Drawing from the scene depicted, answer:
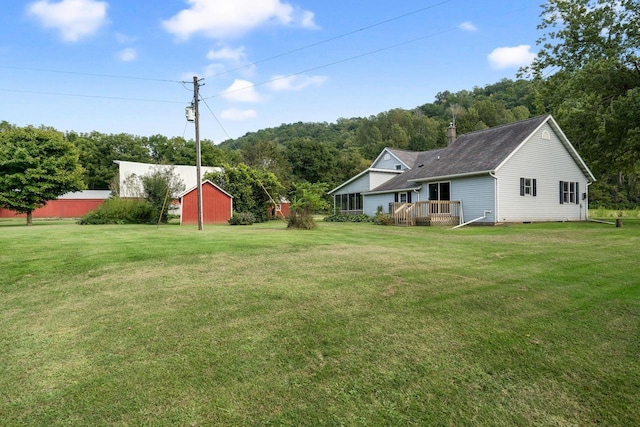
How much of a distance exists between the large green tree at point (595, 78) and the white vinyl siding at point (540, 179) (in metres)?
1.11

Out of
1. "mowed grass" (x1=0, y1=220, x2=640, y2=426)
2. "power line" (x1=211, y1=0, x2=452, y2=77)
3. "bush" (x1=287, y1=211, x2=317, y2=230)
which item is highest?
"power line" (x1=211, y1=0, x2=452, y2=77)

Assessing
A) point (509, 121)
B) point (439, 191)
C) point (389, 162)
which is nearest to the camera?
point (439, 191)

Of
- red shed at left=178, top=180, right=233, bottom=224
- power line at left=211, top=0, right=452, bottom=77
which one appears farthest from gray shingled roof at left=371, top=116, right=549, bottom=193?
red shed at left=178, top=180, right=233, bottom=224

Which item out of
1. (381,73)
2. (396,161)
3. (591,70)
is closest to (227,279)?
(381,73)

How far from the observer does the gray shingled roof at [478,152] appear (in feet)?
65.4

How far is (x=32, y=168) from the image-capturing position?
23312mm

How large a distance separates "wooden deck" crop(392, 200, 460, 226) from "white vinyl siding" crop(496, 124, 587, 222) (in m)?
2.48

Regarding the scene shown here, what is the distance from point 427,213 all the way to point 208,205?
50.7 ft

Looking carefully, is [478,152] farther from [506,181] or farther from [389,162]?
[389,162]

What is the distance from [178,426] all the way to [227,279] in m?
3.35

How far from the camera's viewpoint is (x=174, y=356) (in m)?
3.20

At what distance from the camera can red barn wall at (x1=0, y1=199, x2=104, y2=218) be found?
139 feet

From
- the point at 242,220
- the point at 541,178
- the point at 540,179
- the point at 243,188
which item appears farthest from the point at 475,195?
the point at 243,188

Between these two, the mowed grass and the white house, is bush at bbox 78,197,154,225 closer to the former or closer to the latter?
the white house
